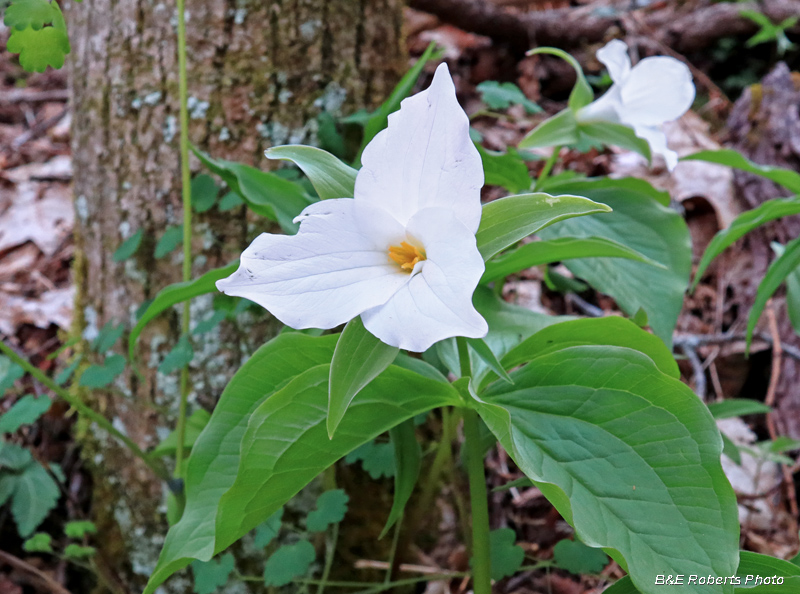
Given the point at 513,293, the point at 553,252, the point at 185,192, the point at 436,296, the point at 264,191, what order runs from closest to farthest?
the point at 436,296, the point at 553,252, the point at 264,191, the point at 185,192, the point at 513,293

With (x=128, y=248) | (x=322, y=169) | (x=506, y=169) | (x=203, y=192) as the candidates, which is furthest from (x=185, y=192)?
(x=506, y=169)

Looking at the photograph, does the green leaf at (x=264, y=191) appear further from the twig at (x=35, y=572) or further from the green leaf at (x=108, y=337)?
the twig at (x=35, y=572)

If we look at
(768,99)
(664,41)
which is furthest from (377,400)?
(664,41)

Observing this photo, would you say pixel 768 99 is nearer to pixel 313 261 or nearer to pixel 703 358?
pixel 703 358

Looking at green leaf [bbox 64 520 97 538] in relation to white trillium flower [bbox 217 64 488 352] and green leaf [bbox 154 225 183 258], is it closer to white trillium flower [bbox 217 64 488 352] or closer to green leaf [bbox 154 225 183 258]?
green leaf [bbox 154 225 183 258]

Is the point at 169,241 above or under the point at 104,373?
above

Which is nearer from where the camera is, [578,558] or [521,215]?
[521,215]

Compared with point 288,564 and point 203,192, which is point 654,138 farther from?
point 288,564
